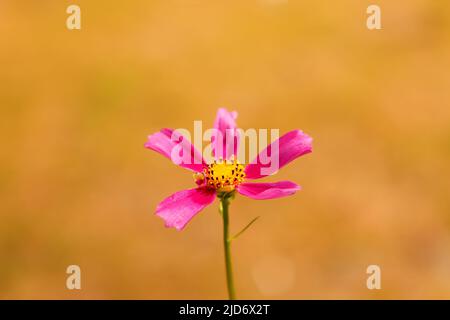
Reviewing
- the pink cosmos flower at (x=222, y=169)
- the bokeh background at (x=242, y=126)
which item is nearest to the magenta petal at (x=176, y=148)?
the pink cosmos flower at (x=222, y=169)

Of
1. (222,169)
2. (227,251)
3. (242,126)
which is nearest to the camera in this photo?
(227,251)

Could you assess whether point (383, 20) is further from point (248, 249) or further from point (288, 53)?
point (248, 249)

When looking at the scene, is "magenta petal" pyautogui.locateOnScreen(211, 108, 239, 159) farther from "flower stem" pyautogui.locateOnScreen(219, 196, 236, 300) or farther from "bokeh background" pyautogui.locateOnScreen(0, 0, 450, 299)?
"bokeh background" pyautogui.locateOnScreen(0, 0, 450, 299)

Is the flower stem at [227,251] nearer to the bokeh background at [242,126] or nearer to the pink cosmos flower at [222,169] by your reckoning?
the pink cosmos flower at [222,169]

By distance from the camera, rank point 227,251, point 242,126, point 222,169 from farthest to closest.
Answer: point 242,126, point 222,169, point 227,251

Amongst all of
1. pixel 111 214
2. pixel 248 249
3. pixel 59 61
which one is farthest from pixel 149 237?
pixel 59 61

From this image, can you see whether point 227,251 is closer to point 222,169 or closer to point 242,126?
point 222,169

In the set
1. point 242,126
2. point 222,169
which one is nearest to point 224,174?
point 222,169
